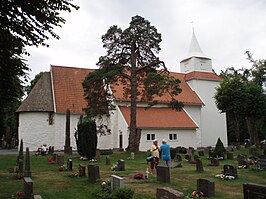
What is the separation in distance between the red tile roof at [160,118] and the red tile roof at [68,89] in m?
5.64

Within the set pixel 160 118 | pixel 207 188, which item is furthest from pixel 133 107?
pixel 207 188

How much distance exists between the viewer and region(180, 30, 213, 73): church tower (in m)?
44.6

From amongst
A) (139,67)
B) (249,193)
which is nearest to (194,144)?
(139,67)

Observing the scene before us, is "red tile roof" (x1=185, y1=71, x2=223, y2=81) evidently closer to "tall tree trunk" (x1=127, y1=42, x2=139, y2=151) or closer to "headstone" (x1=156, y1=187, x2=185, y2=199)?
"tall tree trunk" (x1=127, y1=42, x2=139, y2=151)

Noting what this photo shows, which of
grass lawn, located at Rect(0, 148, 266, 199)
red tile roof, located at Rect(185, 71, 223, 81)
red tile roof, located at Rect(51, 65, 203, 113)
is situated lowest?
grass lawn, located at Rect(0, 148, 266, 199)

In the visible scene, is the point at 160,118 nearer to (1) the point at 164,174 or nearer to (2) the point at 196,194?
(1) the point at 164,174

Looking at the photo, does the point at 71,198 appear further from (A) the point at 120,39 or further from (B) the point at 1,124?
(B) the point at 1,124

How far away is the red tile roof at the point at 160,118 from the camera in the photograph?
110 feet

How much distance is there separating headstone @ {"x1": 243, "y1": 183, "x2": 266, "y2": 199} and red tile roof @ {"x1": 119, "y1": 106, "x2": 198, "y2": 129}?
26.3 metres

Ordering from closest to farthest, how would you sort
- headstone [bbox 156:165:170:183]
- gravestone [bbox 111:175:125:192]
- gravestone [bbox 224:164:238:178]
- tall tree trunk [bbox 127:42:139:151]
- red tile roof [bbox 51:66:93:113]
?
gravestone [bbox 111:175:125:192]
headstone [bbox 156:165:170:183]
gravestone [bbox 224:164:238:178]
tall tree trunk [bbox 127:42:139:151]
red tile roof [bbox 51:66:93:113]

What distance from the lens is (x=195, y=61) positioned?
146 feet

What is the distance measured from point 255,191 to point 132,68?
21.8 meters

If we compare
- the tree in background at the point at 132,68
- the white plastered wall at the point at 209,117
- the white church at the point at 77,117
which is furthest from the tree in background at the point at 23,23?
the white plastered wall at the point at 209,117

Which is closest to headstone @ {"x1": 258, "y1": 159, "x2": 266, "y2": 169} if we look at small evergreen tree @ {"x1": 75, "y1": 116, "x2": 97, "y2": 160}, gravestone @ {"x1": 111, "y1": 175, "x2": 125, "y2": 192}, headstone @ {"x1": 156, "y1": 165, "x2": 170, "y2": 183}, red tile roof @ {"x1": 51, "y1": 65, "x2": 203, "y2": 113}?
headstone @ {"x1": 156, "y1": 165, "x2": 170, "y2": 183}
